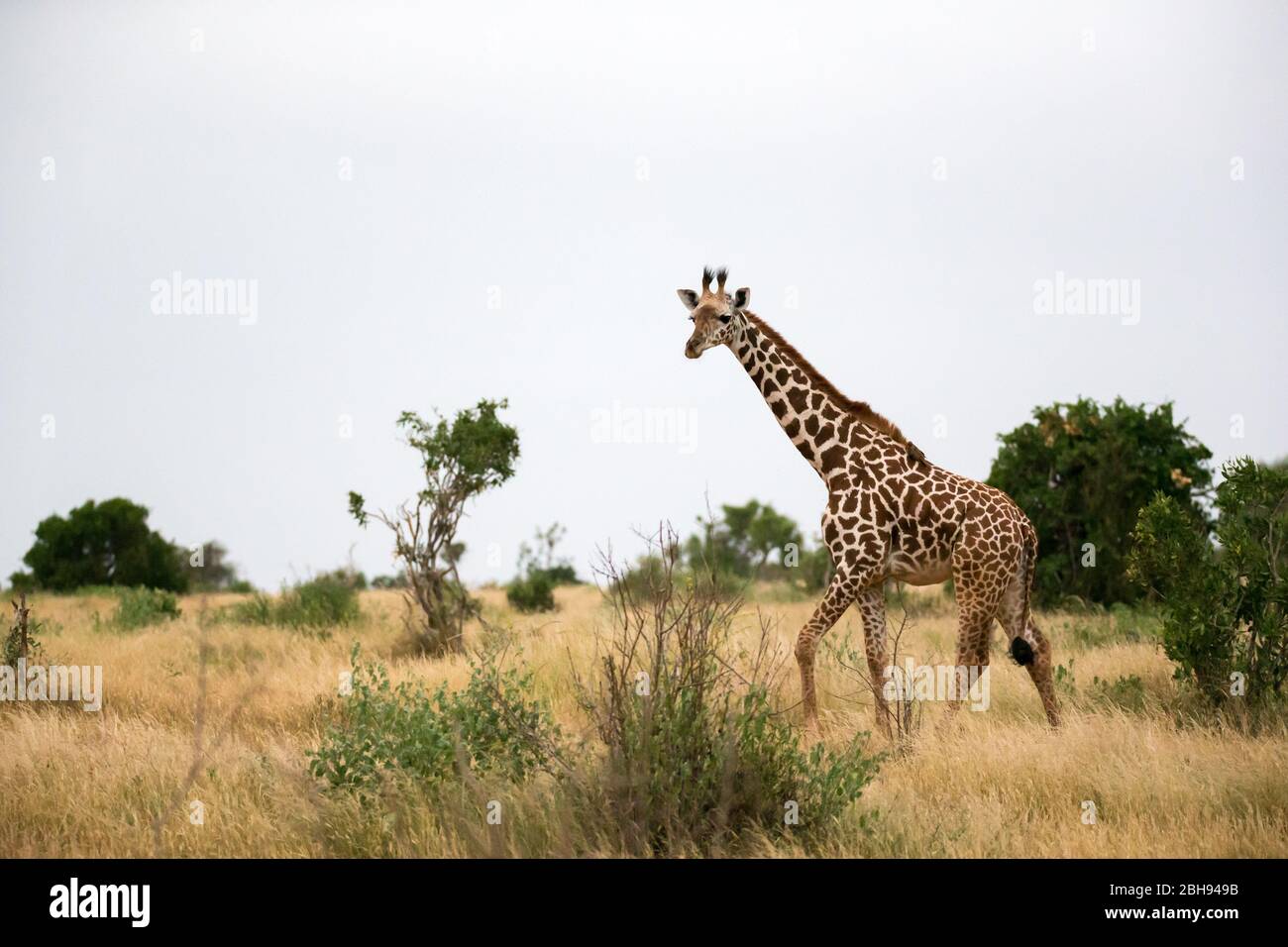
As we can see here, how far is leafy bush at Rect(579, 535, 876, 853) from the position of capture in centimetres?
607

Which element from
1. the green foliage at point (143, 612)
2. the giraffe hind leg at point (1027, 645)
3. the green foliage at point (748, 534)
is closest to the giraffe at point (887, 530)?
the giraffe hind leg at point (1027, 645)

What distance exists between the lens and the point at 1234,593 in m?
9.05

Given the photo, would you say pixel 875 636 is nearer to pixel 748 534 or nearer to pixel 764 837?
pixel 764 837

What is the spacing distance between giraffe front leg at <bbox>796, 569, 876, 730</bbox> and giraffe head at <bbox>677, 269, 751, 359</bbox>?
2.00 metres

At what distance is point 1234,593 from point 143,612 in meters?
13.9

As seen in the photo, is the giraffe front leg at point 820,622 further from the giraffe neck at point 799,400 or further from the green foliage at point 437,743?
the green foliage at point 437,743

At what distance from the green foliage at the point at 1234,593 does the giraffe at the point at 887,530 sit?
1.06 meters

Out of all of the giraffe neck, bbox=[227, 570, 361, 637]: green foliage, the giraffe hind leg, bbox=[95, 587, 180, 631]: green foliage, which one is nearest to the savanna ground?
the giraffe hind leg
